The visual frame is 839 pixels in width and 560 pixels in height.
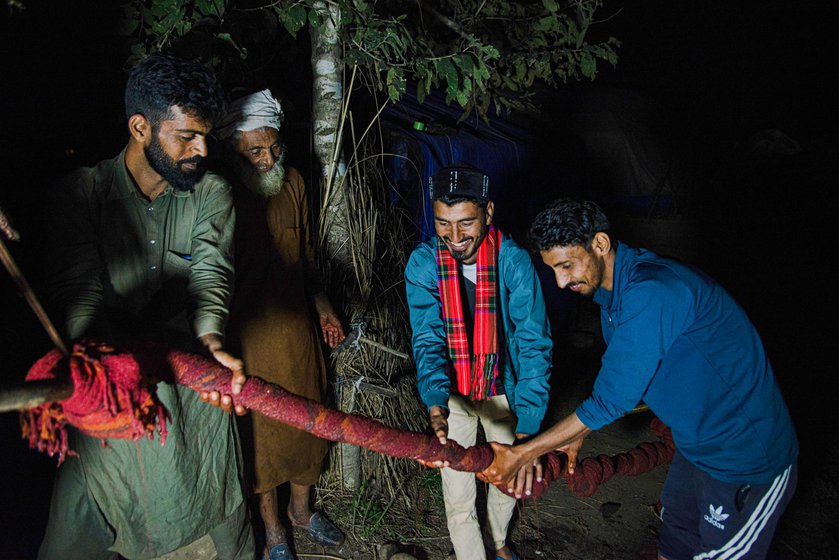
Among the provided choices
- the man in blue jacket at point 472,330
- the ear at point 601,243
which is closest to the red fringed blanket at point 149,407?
the man in blue jacket at point 472,330

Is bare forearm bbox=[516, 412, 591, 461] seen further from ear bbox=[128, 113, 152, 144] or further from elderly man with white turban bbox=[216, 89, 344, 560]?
ear bbox=[128, 113, 152, 144]

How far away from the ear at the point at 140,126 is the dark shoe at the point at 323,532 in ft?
7.76

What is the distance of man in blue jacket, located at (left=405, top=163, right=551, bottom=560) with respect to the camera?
241 cm

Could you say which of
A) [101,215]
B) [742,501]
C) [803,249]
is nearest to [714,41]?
[803,249]

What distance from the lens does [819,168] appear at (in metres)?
9.91

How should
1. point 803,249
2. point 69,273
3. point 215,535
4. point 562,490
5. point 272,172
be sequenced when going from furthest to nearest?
point 803,249, point 562,490, point 272,172, point 215,535, point 69,273

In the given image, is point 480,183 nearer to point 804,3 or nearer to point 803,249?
point 803,249

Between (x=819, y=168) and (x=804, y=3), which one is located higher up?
(x=804, y=3)

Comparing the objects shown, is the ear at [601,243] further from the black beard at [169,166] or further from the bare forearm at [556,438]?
the black beard at [169,166]

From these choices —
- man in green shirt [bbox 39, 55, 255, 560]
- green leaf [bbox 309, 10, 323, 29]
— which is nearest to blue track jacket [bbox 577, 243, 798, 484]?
man in green shirt [bbox 39, 55, 255, 560]

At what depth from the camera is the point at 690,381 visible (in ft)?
6.44

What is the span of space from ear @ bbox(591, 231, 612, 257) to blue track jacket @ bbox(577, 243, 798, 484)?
0.06 metres

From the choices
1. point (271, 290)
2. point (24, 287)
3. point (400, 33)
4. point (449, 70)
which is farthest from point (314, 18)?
point (24, 287)

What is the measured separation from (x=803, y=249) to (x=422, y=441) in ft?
35.2
